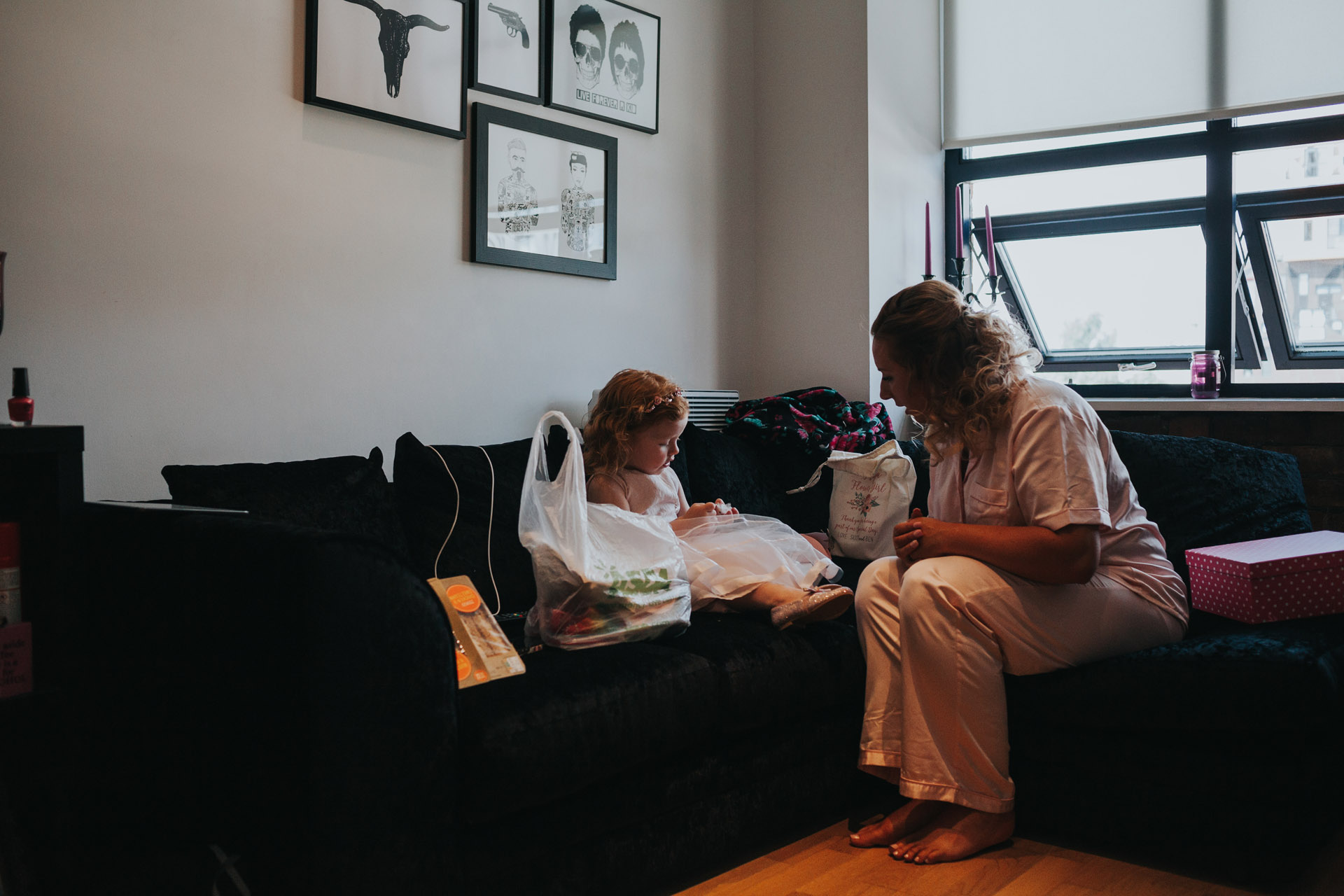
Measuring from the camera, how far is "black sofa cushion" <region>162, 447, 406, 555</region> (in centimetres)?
188

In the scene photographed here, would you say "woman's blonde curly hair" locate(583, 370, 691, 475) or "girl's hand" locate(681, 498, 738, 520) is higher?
"woman's blonde curly hair" locate(583, 370, 691, 475)

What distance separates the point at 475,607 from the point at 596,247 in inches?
59.8

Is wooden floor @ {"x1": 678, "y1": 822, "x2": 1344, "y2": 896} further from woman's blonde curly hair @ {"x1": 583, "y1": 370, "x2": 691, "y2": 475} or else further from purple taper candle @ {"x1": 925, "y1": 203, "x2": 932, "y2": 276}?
purple taper candle @ {"x1": 925, "y1": 203, "x2": 932, "y2": 276}

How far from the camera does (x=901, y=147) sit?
363 cm

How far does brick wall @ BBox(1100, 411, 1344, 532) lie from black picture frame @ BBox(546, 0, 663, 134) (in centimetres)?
197

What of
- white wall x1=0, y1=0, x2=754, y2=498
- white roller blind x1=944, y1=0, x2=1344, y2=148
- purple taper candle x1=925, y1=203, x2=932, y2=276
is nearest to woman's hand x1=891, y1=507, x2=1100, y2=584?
white wall x1=0, y1=0, x2=754, y2=498

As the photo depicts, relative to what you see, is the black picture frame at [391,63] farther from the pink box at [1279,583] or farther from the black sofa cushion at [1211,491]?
the pink box at [1279,583]

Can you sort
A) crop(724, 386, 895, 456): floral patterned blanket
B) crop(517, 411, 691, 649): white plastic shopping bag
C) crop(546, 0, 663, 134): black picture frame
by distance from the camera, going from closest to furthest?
crop(517, 411, 691, 649): white plastic shopping bag < crop(546, 0, 663, 134): black picture frame < crop(724, 386, 895, 456): floral patterned blanket

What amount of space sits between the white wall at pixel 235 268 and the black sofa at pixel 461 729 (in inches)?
13.7

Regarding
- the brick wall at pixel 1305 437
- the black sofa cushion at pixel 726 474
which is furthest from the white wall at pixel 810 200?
the brick wall at pixel 1305 437

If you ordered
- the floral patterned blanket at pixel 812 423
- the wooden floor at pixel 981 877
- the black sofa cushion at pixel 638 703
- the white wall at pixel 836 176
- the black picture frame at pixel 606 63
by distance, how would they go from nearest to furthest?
1. the black sofa cushion at pixel 638 703
2. the wooden floor at pixel 981 877
3. the black picture frame at pixel 606 63
4. the floral patterned blanket at pixel 812 423
5. the white wall at pixel 836 176

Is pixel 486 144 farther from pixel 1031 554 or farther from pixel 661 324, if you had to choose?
pixel 1031 554

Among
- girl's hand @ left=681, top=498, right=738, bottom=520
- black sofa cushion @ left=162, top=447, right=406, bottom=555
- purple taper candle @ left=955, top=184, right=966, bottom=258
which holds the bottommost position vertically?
Answer: girl's hand @ left=681, top=498, right=738, bottom=520

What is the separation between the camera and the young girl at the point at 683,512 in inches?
84.5
